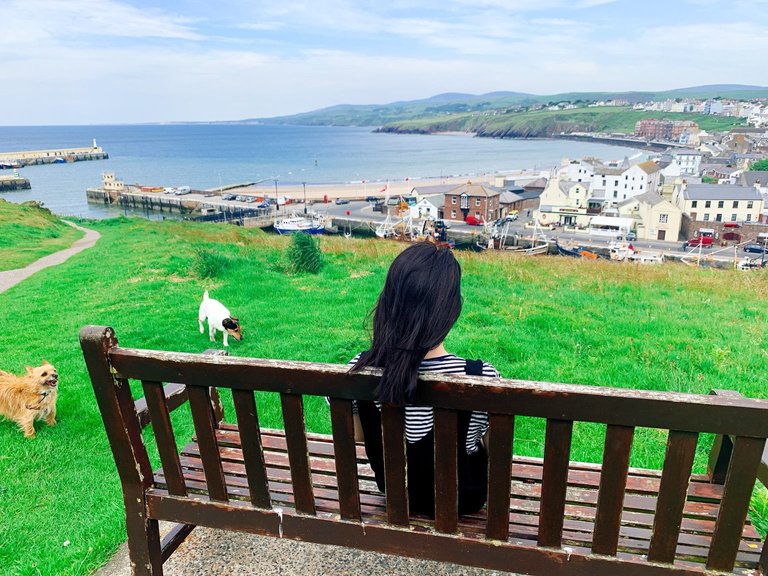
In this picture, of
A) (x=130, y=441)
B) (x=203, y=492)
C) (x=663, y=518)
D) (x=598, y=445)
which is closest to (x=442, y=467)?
(x=663, y=518)

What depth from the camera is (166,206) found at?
62.6m

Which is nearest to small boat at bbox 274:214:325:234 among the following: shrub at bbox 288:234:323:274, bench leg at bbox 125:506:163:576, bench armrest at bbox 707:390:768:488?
shrub at bbox 288:234:323:274

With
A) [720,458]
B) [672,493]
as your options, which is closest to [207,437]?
[672,493]

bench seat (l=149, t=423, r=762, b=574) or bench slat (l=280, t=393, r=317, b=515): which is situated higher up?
bench slat (l=280, t=393, r=317, b=515)

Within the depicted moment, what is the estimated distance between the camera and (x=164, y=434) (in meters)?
2.27

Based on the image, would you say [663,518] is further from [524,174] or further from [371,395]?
[524,174]

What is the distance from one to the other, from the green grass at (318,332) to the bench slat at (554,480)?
36.3 inches

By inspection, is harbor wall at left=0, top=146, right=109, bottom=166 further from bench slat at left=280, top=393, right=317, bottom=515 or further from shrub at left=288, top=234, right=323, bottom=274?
bench slat at left=280, top=393, right=317, bottom=515

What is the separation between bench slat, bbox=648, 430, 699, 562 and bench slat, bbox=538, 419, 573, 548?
1.01 feet

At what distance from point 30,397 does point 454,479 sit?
4.24 metres

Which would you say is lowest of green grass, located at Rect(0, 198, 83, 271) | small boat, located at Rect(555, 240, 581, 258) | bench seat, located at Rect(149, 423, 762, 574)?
small boat, located at Rect(555, 240, 581, 258)

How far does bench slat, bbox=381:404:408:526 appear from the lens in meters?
1.93

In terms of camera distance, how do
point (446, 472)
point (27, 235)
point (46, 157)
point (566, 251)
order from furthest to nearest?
point (46, 157), point (566, 251), point (27, 235), point (446, 472)

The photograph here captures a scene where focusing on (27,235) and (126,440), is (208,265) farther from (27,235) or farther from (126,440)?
(27,235)
